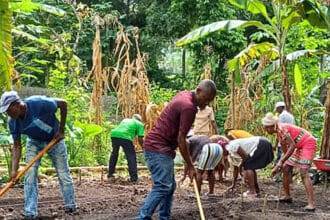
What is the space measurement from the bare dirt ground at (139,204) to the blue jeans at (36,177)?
0.21 m

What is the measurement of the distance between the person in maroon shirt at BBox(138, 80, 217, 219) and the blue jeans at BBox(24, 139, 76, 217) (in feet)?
4.98

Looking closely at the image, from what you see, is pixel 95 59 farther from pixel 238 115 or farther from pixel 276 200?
pixel 276 200

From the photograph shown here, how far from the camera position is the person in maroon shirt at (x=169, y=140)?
6.00 meters

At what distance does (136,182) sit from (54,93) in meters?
3.08

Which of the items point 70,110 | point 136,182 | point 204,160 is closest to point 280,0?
point 204,160

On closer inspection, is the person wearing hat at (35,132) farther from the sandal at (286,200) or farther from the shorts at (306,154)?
the sandal at (286,200)

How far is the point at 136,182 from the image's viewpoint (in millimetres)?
11297

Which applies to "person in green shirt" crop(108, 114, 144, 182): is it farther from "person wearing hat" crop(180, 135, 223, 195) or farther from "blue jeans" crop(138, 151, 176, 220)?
"blue jeans" crop(138, 151, 176, 220)

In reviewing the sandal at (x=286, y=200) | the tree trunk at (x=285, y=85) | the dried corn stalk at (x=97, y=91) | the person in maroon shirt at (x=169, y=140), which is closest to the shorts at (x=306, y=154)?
the sandal at (x=286, y=200)

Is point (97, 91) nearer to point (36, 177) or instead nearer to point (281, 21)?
point (281, 21)

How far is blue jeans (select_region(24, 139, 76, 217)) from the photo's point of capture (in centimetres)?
719

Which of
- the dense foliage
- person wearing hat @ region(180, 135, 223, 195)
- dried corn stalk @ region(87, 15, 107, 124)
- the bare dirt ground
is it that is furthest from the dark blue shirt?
dried corn stalk @ region(87, 15, 107, 124)

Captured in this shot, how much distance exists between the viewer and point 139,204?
27.7ft

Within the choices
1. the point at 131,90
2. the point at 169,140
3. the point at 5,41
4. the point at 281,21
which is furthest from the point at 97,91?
the point at 169,140
